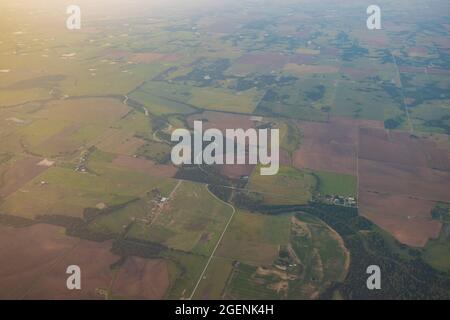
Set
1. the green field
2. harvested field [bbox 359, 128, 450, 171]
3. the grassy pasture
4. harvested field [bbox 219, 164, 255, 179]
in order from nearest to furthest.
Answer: the grassy pasture, the green field, harvested field [bbox 219, 164, 255, 179], harvested field [bbox 359, 128, 450, 171]

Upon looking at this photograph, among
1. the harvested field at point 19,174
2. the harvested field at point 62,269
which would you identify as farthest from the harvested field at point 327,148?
the harvested field at point 19,174

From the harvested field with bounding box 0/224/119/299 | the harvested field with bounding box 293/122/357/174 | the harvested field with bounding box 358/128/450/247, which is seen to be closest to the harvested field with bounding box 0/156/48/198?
the harvested field with bounding box 0/224/119/299

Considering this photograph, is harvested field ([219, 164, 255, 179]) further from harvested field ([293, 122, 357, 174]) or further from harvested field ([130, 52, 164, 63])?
harvested field ([130, 52, 164, 63])

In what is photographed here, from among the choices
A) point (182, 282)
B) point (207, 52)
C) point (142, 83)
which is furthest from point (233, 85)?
point (182, 282)

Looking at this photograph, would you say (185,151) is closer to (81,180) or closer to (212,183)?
(212,183)

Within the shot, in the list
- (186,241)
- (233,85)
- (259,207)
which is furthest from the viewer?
(233,85)

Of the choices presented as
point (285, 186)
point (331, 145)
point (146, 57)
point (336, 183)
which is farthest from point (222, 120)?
point (146, 57)

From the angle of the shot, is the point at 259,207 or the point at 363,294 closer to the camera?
the point at 363,294
